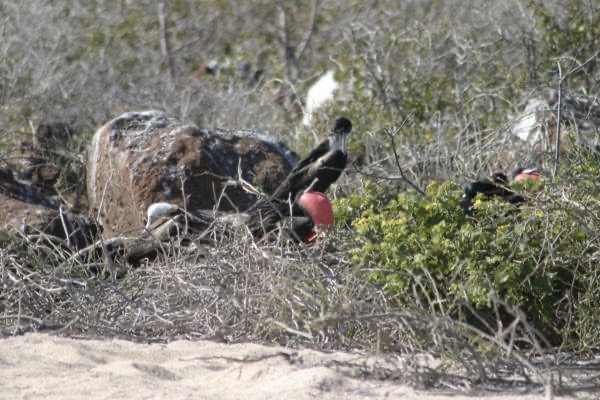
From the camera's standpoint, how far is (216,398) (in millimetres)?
2631

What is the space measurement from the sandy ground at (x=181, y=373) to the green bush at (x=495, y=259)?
61 centimetres

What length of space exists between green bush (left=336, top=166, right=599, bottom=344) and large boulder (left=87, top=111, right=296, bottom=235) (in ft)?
5.48

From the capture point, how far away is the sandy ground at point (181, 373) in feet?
8.70

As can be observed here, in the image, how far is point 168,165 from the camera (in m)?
5.47

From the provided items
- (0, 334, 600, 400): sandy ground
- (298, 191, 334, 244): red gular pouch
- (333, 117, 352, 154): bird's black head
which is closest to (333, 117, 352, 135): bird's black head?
(333, 117, 352, 154): bird's black head

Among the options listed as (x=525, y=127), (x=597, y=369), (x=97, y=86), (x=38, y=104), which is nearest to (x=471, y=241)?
(x=597, y=369)

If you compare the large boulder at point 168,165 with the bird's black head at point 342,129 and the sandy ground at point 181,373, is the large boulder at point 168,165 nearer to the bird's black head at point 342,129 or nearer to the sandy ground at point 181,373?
the bird's black head at point 342,129

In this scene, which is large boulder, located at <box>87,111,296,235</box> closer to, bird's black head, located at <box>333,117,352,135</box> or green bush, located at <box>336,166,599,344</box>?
bird's black head, located at <box>333,117,352,135</box>

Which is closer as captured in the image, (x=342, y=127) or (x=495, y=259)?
(x=495, y=259)

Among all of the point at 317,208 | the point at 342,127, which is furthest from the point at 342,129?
the point at 317,208

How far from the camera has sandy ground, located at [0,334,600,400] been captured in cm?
265

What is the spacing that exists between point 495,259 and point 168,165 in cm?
246

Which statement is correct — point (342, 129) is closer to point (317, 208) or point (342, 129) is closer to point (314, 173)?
point (314, 173)

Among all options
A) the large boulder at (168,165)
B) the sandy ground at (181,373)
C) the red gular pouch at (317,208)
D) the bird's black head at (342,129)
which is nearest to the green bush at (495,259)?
the sandy ground at (181,373)
